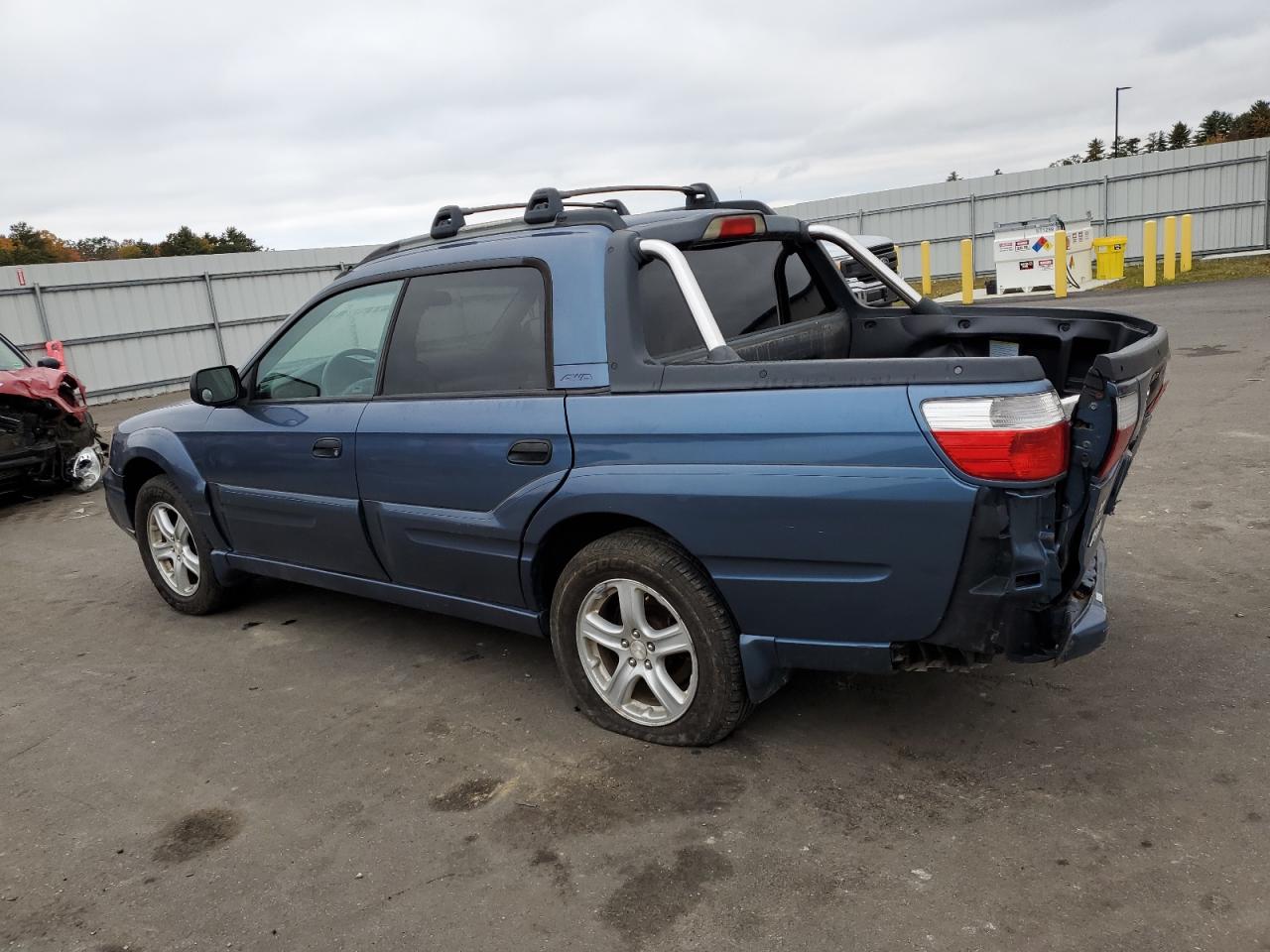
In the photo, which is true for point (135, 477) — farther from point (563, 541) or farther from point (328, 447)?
point (563, 541)

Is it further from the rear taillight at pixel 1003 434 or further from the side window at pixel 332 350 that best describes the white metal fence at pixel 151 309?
the rear taillight at pixel 1003 434

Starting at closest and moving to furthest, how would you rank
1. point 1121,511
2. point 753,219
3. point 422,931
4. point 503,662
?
1. point 422,931
2. point 753,219
3. point 503,662
4. point 1121,511

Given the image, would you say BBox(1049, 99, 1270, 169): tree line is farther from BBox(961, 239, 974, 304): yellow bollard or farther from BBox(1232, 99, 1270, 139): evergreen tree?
BBox(961, 239, 974, 304): yellow bollard

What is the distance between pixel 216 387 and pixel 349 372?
76cm

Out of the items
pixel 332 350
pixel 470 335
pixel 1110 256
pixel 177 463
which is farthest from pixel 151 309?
pixel 1110 256

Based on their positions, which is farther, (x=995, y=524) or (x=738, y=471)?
(x=738, y=471)

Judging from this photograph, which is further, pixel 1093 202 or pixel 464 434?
pixel 1093 202

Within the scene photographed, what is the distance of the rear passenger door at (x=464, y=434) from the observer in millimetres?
3471

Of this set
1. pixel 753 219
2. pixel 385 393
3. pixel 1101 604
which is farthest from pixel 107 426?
pixel 1101 604

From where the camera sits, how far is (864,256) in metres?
4.25

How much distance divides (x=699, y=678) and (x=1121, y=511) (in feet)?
11.8

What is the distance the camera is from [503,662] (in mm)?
4273

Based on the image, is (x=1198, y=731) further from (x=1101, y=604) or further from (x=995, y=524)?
(x=995, y=524)

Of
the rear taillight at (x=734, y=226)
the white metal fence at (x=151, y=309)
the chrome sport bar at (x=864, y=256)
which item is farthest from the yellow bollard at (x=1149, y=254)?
the rear taillight at (x=734, y=226)
